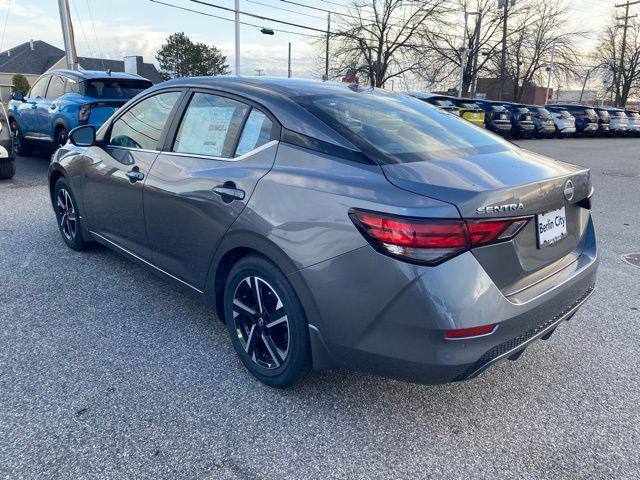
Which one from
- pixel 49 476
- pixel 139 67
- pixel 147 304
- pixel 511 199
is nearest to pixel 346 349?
pixel 511 199

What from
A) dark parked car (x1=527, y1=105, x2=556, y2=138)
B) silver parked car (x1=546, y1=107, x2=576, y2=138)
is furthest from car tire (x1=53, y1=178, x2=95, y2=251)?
silver parked car (x1=546, y1=107, x2=576, y2=138)

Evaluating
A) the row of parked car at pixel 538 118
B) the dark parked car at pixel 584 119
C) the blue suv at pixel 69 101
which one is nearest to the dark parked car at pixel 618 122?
the row of parked car at pixel 538 118

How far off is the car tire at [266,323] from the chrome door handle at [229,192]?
32 cm

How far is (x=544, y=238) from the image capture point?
2.32 m

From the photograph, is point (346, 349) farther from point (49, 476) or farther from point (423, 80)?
point (423, 80)

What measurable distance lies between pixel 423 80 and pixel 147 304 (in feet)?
125

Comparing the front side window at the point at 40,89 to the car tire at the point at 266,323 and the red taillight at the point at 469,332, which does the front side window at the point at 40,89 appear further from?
the red taillight at the point at 469,332

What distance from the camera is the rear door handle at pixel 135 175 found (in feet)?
11.0

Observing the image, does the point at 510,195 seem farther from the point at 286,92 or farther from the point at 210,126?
the point at 210,126

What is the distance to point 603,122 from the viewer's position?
94.5ft

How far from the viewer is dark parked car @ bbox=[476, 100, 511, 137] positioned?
807 inches

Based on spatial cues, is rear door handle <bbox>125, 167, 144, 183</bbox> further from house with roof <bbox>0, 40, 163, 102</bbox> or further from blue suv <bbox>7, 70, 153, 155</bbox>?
house with roof <bbox>0, 40, 163, 102</bbox>

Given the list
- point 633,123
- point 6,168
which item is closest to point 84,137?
point 6,168

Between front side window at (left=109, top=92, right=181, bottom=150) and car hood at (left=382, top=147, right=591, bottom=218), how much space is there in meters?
1.83
